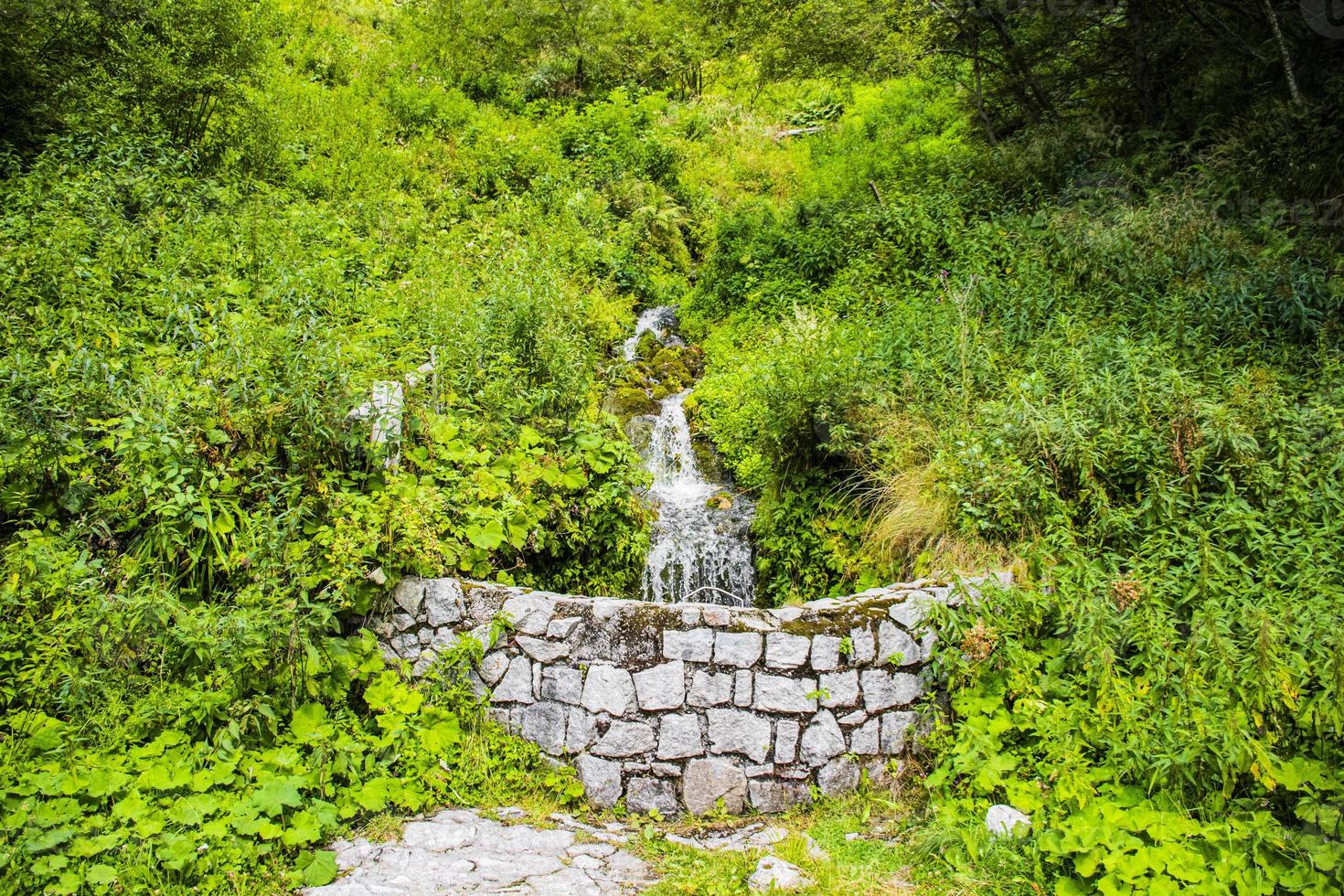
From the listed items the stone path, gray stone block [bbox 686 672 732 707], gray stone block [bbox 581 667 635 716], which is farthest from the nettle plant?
gray stone block [bbox 686 672 732 707]

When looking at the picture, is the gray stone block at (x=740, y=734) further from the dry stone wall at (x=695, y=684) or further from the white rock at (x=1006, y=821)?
the white rock at (x=1006, y=821)

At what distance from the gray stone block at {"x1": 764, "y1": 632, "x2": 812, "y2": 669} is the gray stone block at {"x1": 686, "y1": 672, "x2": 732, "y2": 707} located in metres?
0.31

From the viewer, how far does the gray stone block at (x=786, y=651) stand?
16.5 feet

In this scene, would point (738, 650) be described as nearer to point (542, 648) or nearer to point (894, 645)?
point (894, 645)

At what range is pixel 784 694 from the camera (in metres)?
4.98

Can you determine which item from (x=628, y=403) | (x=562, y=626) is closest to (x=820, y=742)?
(x=562, y=626)

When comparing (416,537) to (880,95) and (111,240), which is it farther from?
(880,95)

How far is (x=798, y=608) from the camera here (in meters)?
5.24

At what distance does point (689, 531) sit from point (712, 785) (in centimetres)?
343

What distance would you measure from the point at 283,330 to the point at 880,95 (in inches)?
599

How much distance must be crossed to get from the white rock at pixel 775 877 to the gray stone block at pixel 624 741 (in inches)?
43.4

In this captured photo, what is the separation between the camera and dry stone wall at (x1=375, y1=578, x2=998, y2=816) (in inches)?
194

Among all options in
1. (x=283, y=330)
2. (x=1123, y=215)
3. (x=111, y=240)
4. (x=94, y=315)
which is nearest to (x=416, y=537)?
(x=283, y=330)

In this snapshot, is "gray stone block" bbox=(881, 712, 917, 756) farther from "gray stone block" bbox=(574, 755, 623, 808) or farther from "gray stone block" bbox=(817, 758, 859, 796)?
"gray stone block" bbox=(574, 755, 623, 808)
